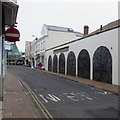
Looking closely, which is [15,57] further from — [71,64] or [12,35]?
[12,35]

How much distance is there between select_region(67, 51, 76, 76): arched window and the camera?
2275cm

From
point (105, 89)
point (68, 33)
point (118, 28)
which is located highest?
point (68, 33)

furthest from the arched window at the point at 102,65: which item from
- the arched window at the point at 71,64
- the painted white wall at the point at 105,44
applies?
the arched window at the point at 71,64

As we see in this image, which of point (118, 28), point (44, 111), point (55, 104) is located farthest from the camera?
point (118, 28)

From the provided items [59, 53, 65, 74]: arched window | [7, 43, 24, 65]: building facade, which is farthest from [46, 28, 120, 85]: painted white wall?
[7, 43, 24, 65]: building facade

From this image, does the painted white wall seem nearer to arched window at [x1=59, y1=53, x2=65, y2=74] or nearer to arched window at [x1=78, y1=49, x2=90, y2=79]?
arched window at [x1=78, y1=49, x2=90, y2=79]

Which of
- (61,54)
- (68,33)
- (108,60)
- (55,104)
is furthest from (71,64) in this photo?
(68,33)

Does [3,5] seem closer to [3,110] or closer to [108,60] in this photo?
[3,110]

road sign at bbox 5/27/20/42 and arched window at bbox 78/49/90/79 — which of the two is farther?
arched window at bbox 78/49/90/79

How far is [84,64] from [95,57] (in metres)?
2.61

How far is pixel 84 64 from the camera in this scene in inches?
784

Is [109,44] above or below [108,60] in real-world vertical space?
above

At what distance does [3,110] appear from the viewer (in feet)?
20.1

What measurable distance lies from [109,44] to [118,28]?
5.84ft
